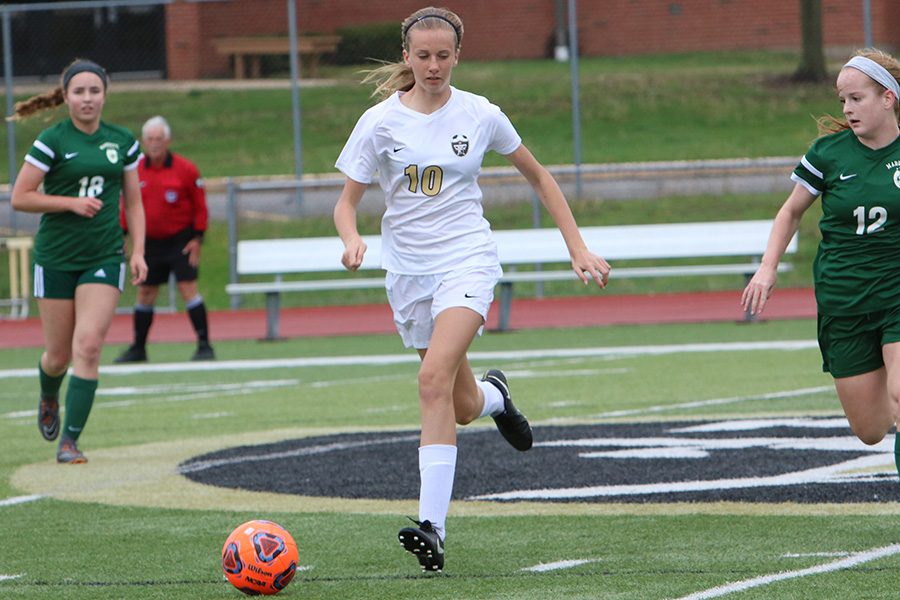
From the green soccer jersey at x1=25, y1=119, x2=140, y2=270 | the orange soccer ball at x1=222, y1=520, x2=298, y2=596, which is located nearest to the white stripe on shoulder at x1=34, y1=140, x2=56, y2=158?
the green soccer jersey at x1=25, y1=119, x2=140, y2=270

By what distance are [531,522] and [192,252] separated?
9.92m

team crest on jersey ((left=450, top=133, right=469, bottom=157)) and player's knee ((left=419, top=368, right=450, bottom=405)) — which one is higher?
team crest on jersey ((left=450, top=133, right=469, bottom=157))

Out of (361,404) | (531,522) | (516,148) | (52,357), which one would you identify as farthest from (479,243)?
(361,404)

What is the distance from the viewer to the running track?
1998 cm

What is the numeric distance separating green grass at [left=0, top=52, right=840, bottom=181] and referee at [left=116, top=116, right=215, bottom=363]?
31.3 ft

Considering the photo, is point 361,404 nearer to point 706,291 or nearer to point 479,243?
point 479,243

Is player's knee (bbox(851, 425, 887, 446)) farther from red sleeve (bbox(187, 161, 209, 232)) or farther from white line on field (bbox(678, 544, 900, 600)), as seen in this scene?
red sleeve (bbox(187, 161, 209, 232))

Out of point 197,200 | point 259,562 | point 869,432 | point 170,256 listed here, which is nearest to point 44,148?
point 259,562

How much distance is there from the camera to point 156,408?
41.9 feet

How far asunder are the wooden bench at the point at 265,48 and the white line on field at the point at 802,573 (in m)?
23.2

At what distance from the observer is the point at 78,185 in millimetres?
9734

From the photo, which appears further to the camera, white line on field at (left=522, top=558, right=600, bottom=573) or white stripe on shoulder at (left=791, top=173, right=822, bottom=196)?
white stripe on shoulder at (left=791, top=173, right=822, bottom=196)

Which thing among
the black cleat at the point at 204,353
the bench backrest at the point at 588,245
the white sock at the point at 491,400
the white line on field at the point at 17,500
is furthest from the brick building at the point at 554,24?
the white sock at the point at 491,400

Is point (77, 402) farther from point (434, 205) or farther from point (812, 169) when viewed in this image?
point (812, 169)
